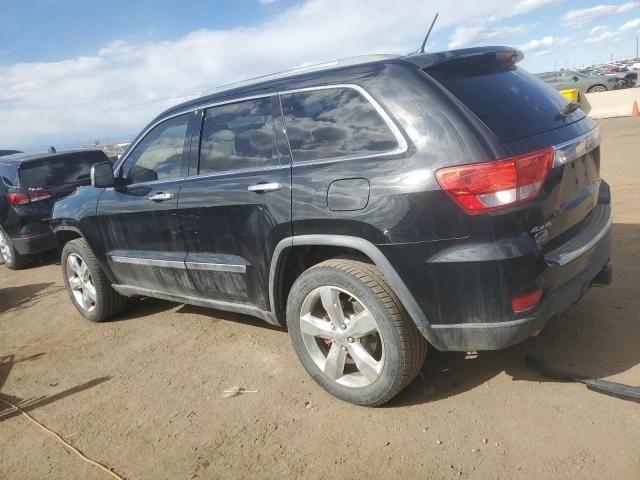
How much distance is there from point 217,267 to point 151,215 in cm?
80

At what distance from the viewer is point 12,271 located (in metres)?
7.59

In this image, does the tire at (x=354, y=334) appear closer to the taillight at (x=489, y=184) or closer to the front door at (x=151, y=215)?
the taillight at (x=489, y=184)

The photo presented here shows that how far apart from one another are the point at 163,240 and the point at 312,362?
5.16 feet

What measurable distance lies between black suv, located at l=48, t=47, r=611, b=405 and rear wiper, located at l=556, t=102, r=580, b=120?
0.02 m

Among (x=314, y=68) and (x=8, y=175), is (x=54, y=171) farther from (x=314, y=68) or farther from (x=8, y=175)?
(x=314, y=68)

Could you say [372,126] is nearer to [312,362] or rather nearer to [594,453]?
[312,362]

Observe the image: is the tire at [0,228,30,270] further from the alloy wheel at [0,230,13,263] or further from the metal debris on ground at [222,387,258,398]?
the metal debris on ground at [222,387,258,398]

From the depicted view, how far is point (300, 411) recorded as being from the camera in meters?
2.93

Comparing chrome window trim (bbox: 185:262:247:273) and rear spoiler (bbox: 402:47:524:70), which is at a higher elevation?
rear spoiler (bbox: 402:47:524:70)

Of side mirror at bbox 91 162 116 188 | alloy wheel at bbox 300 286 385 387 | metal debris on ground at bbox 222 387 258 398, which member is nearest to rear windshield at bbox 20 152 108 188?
side mirror at bbox 91 162 116 188

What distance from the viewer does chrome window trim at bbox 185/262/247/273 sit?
129 inches

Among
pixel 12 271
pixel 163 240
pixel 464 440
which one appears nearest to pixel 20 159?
pixel 12 271

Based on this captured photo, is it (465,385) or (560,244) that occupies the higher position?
(560,244)

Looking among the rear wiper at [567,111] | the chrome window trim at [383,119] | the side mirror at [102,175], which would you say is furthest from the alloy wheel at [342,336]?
the side mirror at [102,175]
